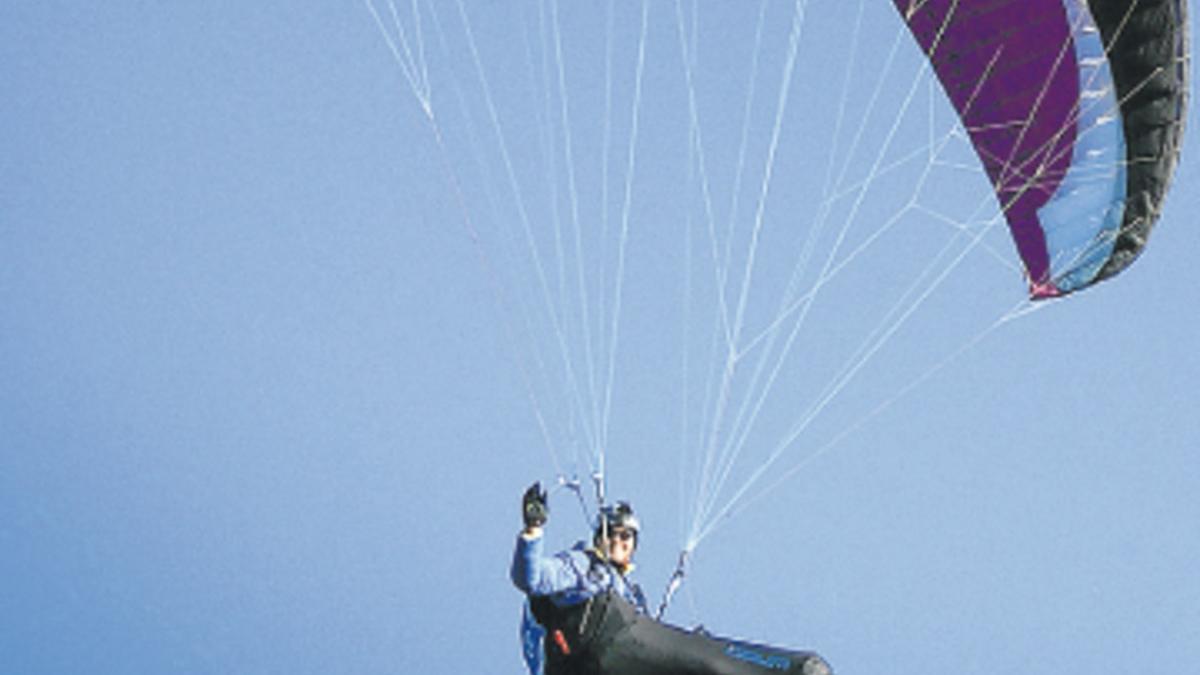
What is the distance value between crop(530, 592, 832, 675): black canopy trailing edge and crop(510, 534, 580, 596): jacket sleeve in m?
0.20

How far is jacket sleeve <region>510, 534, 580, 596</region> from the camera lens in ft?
22.9

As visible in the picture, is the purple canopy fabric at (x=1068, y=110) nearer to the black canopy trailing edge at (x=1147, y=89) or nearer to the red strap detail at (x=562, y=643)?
the black canopy trailing edge at (x=1147, y=89)

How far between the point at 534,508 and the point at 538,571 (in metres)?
0.48

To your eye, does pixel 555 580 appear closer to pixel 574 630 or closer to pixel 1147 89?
pixel 574 630

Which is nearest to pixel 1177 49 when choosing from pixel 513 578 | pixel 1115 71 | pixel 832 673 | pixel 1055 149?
pixel 1115 71

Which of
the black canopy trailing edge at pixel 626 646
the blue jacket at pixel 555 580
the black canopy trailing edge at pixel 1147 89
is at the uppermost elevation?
the black canopy trailing edge at pixel 1147 89

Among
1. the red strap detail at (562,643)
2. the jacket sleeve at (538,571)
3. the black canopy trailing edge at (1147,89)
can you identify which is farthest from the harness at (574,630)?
the black canopy trailing edge at (1147,89)

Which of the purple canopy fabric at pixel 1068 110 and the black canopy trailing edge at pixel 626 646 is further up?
the purple canopy fabric at pixel 1068 110

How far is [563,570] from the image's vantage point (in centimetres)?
746

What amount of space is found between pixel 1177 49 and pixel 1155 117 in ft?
1.96

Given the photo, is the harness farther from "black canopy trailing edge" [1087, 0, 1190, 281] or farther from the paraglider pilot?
"black canopy trailing edge" [1087, 0, 1190, 281]

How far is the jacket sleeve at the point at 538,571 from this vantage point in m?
6.99

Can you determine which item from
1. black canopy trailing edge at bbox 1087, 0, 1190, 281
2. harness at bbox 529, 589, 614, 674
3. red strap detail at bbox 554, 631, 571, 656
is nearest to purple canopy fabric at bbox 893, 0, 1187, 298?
black canopy trailing edge at bbox 1087, 0, 1190, 281

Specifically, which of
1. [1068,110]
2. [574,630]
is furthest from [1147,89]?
[574,630]
